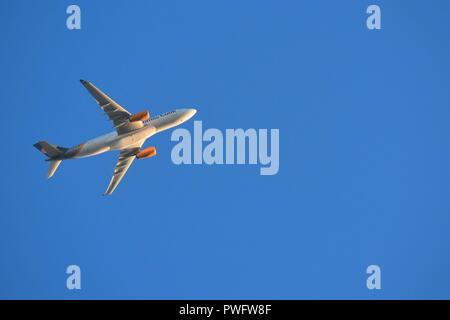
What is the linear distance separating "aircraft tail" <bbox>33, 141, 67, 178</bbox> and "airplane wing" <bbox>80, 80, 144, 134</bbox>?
17.8ft

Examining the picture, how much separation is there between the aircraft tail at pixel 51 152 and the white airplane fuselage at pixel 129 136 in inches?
42.9

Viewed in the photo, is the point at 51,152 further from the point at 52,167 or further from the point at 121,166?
the point at 121,166

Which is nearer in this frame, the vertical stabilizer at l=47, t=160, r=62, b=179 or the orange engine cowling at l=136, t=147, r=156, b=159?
the vertical stabilizer at l=47, t=160, r=62, b=179

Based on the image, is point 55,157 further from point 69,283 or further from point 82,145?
point 69,283

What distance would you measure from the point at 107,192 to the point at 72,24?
1667 cm

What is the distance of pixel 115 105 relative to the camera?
6481 cm

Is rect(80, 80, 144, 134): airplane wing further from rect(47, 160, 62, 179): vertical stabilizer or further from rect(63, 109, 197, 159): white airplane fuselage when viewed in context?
rect(47, 160, 62, 179): vertical stabilizer

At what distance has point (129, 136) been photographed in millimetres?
66062

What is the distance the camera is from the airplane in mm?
64875

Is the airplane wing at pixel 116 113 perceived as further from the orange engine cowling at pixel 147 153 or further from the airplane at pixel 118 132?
the orange engine cowling at pixel 147 153

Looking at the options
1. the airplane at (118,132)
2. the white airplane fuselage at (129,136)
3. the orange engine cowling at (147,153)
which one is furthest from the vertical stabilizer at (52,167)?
the orange engine cowling at (147,153)

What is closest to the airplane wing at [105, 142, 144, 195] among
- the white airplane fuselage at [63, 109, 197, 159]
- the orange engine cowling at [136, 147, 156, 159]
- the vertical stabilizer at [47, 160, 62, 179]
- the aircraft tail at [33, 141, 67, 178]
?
the orange engine cowling at [136, 147, 156, 159]

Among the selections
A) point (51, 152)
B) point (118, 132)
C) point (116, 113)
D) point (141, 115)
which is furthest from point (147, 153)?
point (51, 152)

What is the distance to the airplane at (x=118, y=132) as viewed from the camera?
64.9 meters
